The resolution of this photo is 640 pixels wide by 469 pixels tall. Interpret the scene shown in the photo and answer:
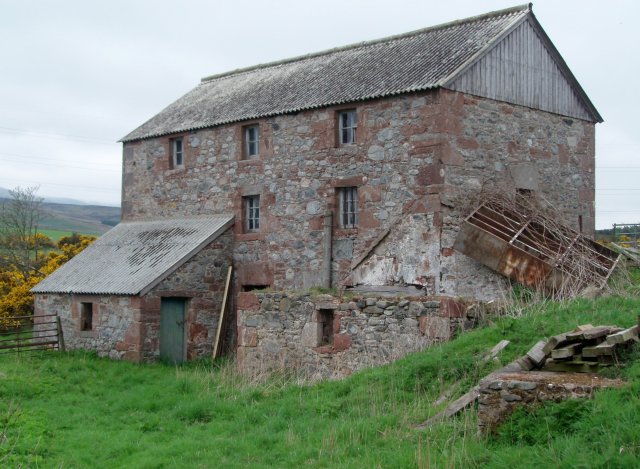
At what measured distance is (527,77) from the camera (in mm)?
20547

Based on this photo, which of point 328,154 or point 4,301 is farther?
point 4,301

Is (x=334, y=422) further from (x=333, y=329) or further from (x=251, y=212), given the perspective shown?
(x=251, y=212)

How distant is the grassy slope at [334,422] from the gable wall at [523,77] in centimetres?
707

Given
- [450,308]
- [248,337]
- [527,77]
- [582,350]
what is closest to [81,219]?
[248,337]

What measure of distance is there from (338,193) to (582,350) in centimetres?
1099

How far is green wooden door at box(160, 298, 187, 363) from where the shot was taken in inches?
856

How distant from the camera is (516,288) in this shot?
1736cm

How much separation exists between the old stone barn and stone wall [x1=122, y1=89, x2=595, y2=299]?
0.04 metres

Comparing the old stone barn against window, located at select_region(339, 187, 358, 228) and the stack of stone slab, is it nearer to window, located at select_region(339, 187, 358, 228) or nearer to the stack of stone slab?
window, located at select_region(339, 187, 358, 228)

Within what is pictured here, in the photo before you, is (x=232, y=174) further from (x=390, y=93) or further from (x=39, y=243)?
(x=39, y=243)

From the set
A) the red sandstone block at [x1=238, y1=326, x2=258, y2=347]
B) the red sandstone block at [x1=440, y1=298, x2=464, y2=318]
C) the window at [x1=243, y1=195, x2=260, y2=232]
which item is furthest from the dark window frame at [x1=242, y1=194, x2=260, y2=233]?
the red sandstone block at [x1=440, y1=298, x2=464, y2=318]

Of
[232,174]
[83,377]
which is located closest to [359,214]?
[232,174]

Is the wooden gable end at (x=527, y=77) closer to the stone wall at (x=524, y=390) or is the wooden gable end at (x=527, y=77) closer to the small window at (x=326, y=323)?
the small window at (x=326, y=323)

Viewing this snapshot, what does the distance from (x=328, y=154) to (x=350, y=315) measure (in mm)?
5598
